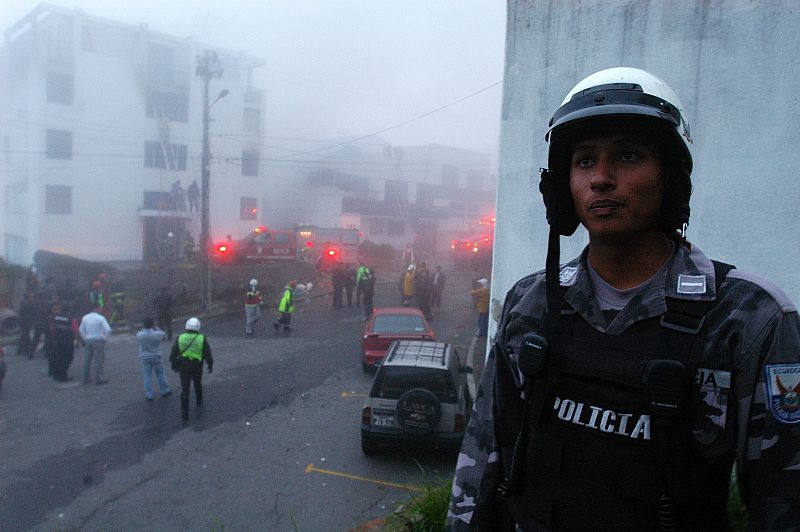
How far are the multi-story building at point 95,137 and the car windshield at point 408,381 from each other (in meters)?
26.5

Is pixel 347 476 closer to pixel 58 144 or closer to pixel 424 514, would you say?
pixel 424 514

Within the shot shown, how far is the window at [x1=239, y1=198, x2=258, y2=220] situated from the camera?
38.8 m

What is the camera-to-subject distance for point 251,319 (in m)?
15.4

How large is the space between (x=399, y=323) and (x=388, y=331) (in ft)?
1.41

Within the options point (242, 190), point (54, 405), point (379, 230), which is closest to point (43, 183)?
point (242, 190)

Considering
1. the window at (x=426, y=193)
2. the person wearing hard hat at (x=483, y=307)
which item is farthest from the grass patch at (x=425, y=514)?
the window at (x=426, y=193)

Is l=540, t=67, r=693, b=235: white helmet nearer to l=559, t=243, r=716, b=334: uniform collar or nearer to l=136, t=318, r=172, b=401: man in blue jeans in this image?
l=559, t=243, r=716, b=334: uniform collar

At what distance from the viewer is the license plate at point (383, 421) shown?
22.3ft

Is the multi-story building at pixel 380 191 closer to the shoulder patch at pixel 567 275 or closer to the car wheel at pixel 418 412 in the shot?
the car wheel at pixel 418 412

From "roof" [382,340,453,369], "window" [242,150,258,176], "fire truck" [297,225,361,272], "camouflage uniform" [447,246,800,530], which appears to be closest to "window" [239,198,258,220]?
"window" [242,150,258,176]

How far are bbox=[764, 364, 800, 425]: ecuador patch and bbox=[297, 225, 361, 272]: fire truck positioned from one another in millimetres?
27798

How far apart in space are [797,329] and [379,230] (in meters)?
43.0

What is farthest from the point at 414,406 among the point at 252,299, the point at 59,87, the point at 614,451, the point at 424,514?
the point at 59,87

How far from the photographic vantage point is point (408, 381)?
7035 millimetres
